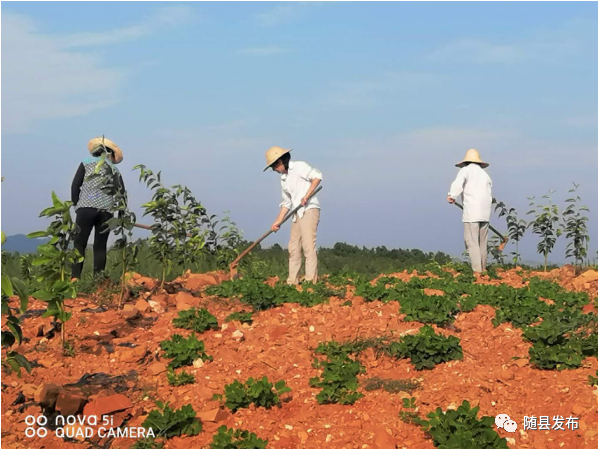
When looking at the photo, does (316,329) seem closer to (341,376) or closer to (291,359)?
(291,359)

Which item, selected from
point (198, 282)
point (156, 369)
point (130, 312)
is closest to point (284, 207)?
point (198, 282)

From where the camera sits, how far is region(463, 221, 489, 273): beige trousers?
1205 centimetres

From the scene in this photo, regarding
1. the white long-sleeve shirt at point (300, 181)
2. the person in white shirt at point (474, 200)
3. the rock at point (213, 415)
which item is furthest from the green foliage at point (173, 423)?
the person in white shirt at point (474, 200)

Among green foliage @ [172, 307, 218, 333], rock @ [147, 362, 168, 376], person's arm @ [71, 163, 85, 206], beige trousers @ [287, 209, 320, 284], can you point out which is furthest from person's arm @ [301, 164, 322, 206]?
rock @ [147, 362, 168, 376]

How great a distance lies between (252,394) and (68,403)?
144 centimetres

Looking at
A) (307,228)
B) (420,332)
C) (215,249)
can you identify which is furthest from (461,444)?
(215,249)

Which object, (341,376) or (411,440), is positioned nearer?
(411,440)

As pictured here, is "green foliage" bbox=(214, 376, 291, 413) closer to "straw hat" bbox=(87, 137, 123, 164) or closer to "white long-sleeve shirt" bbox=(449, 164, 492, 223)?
"straw hat" bbox=(87, 137, 123, 164)

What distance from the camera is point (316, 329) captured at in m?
7.17

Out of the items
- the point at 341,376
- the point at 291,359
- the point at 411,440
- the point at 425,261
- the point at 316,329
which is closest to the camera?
the point at 411,440

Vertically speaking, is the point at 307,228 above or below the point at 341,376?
above

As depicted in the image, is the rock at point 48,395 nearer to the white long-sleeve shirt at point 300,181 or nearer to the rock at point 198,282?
the rock at point 198,282

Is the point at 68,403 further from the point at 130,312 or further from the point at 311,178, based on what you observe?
the point at 311,178

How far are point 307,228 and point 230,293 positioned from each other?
73.6 inches
